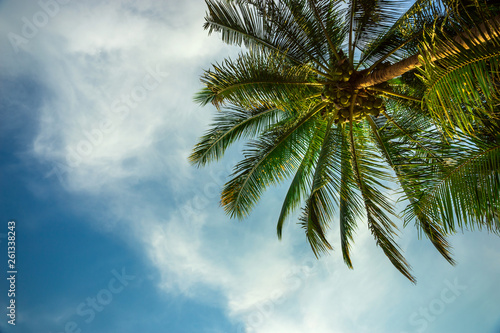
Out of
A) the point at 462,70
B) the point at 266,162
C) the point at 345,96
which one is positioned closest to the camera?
the point at 462,70

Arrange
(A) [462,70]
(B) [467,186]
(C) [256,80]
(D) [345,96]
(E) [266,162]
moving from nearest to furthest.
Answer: (A) [462,70], (B) [467,186], (C) [256,80], (D) [345,96], (E) [266,162]

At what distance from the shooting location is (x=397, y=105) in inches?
276

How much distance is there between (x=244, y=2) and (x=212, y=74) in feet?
5.63

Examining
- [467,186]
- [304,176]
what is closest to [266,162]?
[304,176]

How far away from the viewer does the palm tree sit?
3.53 m

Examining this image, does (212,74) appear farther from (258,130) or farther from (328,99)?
(258,130)

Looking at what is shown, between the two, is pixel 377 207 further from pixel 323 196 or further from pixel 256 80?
pixel 256 80

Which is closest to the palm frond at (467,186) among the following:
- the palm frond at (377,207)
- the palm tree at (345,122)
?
the palm tree at (345,122)

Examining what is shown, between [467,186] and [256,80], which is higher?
[256,80]

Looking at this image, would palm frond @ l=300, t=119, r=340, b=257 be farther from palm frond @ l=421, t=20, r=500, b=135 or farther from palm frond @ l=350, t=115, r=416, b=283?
palm frond @ l=421, t=20, r=500, b=135

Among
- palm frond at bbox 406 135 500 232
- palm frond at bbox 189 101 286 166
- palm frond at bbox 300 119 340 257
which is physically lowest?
palm frond at bbox 406 135 500 232

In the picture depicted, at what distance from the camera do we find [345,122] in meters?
6.34

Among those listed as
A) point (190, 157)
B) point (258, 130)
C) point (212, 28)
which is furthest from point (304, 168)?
point (212, 28)

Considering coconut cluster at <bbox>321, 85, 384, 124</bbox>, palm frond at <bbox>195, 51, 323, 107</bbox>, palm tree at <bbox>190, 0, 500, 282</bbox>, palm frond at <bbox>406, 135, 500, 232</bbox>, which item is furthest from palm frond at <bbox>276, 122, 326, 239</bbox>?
palm frond at <bbox>406, 135, 500, 232</bbox>
